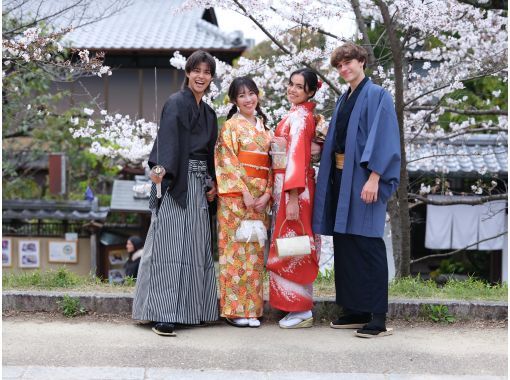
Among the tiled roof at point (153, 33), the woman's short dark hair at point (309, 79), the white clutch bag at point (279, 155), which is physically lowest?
the white clutch bag at point (279, 155)

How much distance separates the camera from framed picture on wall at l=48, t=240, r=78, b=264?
13672 millimetres

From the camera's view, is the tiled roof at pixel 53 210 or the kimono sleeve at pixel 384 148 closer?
the kimono sleeve at pixel 384 148

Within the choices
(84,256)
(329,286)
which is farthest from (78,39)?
(329,286)

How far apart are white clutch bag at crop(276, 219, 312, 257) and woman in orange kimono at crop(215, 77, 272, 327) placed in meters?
0.25

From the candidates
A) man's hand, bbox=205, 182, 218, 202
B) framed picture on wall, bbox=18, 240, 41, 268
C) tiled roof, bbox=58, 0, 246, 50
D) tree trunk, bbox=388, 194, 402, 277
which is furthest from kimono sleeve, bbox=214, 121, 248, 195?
tiled roof, bbox=58, 0, 246, 50

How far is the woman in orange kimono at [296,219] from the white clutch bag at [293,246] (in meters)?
0.16

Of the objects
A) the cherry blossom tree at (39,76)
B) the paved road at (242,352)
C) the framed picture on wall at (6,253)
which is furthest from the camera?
the framed picture on wall at (6,253)

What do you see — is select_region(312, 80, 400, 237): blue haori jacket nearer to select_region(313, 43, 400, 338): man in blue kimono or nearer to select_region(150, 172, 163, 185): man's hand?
select_region(313, 43, 400, 338): man in blue kimono

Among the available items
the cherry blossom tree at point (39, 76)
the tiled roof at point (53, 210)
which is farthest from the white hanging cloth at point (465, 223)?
the cherry blossom tree at point (39, 76)

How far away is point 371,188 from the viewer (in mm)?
4121

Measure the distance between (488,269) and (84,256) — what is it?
8.61 metres

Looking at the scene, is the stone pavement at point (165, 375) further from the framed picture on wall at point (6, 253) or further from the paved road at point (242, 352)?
the framed picture on wall at point (6, 253)

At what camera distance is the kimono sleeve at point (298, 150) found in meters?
4.33

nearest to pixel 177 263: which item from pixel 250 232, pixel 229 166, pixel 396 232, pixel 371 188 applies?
pixel 250 232
